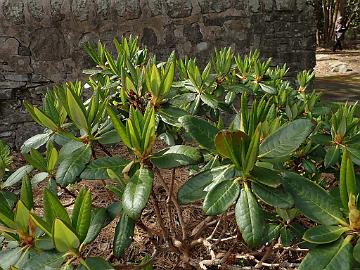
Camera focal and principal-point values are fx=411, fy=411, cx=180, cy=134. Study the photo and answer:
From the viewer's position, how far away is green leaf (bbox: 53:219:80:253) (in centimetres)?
77

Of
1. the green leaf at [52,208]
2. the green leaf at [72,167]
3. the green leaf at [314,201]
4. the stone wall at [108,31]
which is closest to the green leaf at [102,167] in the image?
the green leaf at [72,167]

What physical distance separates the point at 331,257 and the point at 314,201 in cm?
11

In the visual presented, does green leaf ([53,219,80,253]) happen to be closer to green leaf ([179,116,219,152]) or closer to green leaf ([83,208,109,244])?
green leaf ([83,208,109,244])

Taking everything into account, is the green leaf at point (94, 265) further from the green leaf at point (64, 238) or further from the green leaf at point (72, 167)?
the green leaf at point (72, 167)

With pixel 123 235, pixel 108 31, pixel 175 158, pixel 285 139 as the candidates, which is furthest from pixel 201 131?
pixel 108 31

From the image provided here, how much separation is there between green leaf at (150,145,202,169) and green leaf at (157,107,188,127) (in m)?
0.18

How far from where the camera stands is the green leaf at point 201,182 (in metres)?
0.88

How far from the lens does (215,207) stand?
839 millimetres

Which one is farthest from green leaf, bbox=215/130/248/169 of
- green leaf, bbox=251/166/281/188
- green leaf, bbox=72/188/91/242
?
green leaf, bbox=72/188/91/242

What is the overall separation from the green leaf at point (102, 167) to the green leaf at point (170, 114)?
0.21 meters

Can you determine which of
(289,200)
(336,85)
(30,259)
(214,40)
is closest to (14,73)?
(214,40)

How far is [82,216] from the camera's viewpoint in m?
0.84

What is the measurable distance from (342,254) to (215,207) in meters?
0.25

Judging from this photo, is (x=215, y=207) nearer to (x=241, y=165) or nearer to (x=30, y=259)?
(x=241, y=165)
